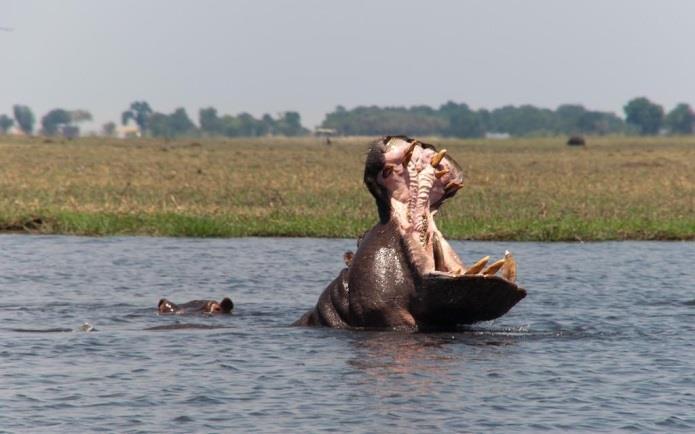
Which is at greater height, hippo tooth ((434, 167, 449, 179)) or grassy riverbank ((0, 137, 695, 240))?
hippo tooth ((434, 167, 449, 179))

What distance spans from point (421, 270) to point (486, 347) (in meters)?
0.94

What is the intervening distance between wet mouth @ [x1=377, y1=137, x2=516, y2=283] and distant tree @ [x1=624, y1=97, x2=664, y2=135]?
144252 millimetres

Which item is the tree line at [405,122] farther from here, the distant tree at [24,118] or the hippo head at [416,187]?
the hippo head at [416,187]

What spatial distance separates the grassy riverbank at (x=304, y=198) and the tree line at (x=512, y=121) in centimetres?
10447

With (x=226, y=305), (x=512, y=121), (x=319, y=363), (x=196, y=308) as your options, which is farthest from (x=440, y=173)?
(x=512, y=121)

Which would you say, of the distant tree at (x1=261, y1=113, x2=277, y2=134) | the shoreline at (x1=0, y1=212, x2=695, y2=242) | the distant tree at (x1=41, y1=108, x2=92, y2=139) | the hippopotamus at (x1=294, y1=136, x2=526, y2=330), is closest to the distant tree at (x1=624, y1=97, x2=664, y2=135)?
the distant tree at (x1=261, y1=113, x2=277, y2=134)

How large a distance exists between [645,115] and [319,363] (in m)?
147

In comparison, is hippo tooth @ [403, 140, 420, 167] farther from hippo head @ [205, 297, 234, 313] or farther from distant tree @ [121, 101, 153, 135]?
distant tree @ [121, 101, 153, 135]

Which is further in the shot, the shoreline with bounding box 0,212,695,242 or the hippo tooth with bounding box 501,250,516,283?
the shoreline with bounding box 0,212,695,242

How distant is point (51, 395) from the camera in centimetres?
984

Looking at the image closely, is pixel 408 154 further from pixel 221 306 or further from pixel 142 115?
pixel 142 115

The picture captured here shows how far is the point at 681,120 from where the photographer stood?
503ft

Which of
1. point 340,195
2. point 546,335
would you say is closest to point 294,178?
point 340,195

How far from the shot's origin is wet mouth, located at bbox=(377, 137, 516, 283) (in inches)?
431
